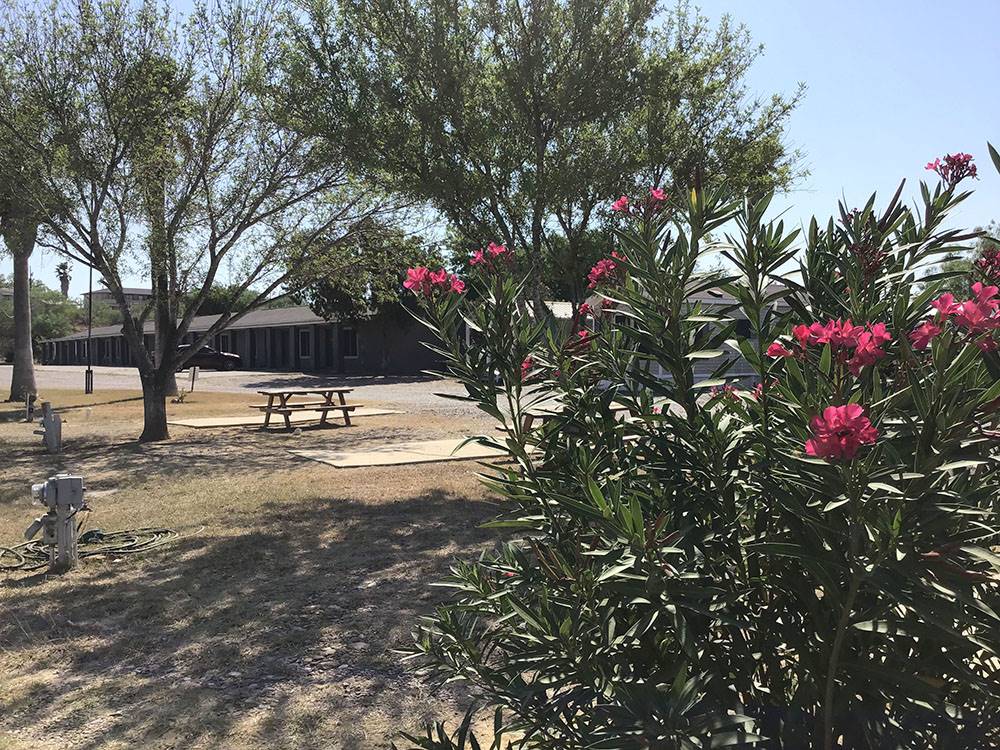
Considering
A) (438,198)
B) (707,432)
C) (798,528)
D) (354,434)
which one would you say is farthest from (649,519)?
(354,434)

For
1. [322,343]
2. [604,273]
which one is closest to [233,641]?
[604,273]

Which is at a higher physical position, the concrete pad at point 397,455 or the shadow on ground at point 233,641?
the concrete pad at point 397,455

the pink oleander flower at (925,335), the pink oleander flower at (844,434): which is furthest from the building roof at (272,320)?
the pink oleander flower at (844,434)

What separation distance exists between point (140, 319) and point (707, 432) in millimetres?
12806

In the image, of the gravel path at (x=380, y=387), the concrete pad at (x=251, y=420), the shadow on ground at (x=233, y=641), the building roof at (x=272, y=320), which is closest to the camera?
the shadow on ground at (x=233, y=641)

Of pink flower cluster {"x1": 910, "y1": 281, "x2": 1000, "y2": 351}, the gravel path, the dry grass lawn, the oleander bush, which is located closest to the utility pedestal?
the dry grass lawn

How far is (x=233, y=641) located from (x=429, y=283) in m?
2.66

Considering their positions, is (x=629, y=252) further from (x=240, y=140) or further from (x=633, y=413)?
(x=240, y=140)

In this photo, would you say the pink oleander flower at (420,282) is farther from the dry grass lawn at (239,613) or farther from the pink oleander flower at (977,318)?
the dry grass lawn at (239,613)

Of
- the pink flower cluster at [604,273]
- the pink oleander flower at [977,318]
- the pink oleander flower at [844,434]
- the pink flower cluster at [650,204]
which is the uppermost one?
the pink flower cluster at [650,204]

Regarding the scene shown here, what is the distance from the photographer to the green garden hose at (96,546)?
5672mm

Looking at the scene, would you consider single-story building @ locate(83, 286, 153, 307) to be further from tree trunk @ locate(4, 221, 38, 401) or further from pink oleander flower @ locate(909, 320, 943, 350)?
pink oleander flower @ locate(909, 320, 943, 350)

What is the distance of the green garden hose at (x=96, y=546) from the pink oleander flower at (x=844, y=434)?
5721 millimetres

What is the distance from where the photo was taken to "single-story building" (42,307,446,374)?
1423 inches
